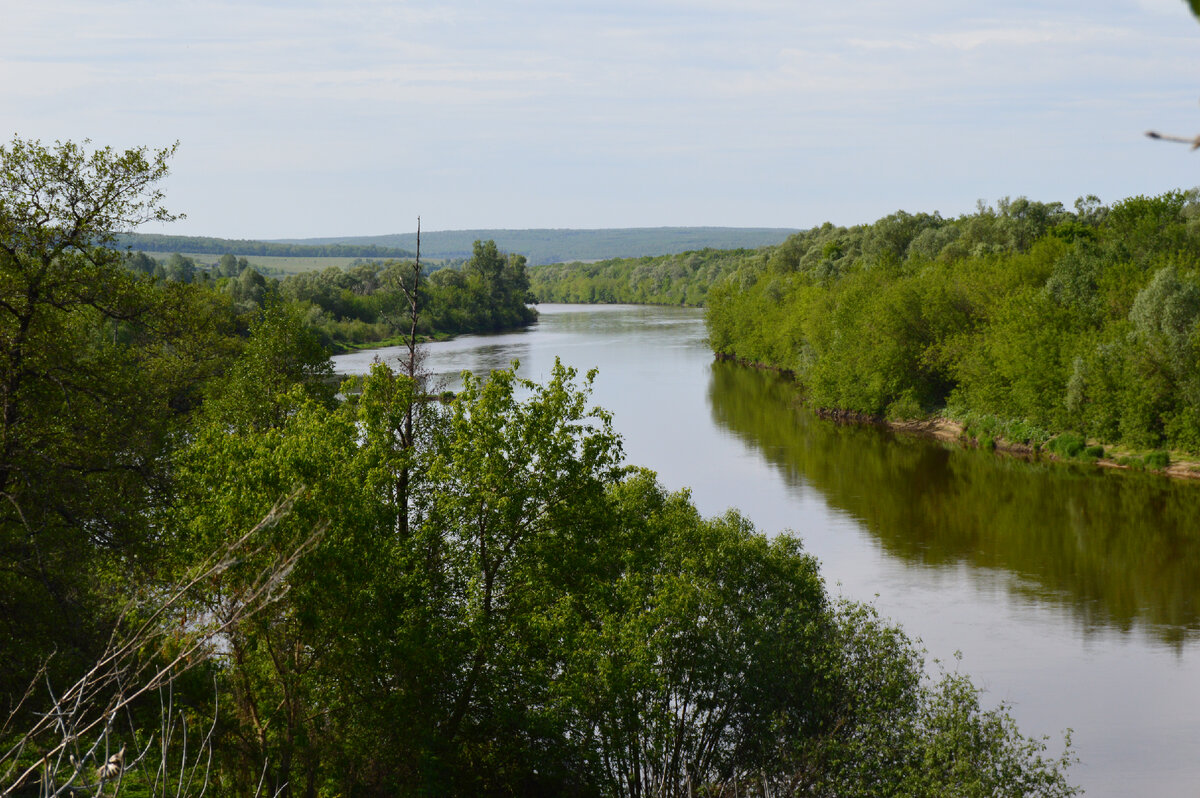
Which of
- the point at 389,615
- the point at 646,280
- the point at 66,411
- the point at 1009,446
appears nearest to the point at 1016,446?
the point at 1009,446

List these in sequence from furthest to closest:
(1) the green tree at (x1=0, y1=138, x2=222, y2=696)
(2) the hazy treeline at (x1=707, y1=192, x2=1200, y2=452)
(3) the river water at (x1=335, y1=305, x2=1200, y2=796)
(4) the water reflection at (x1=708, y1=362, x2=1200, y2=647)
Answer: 1. (2) the hazy treeline at (x1=707, y1=192, x2=1200, y2=452)
2. (4) the water reflection at (x1=708, y1=362, x2=1200, y2=647)
3. (3) the river water at (x1=335, y1=305, x2=1200, y2=796)
4. (1) the green tree at (x1=0, y1=138, x2=222, y2=696)

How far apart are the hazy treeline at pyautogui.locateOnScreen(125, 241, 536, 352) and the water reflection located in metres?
41.6

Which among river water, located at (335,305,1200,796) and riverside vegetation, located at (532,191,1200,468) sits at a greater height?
riverside vegetation, located at (532,191,1200,468)

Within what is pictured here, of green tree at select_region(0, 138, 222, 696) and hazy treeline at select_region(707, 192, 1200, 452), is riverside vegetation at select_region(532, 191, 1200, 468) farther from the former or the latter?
green tree at select_region(0, 138, 222, 696)

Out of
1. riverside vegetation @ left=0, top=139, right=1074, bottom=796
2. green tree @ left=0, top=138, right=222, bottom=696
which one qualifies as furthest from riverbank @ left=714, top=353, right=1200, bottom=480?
green tree @ left=0, top=138, right=222, bottom=696

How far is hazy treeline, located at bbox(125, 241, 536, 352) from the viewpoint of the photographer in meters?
79.1

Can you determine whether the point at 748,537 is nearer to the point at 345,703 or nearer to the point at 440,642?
the point at 440,642

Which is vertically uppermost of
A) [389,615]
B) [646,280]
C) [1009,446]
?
[646,280]

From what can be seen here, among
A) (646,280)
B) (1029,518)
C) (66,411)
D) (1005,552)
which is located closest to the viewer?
(66,411)

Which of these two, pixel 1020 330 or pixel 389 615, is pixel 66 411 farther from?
pixel 1020 330

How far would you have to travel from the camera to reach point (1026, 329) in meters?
45.2

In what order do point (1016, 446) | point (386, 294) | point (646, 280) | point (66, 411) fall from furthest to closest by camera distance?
point (646, 280) → point (386, 294) → point (1016, 446) → point (66, 411)

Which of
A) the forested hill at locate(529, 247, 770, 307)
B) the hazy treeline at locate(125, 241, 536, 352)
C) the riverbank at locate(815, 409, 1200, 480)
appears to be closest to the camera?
the riverbank at locate(815, 409, 1200, 480)

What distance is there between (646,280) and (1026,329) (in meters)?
118
